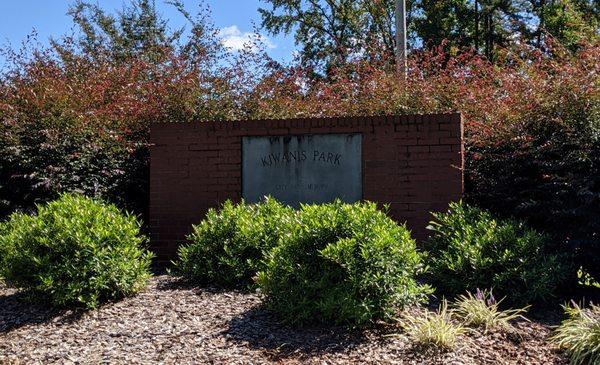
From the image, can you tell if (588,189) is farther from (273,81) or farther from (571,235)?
(273,81)

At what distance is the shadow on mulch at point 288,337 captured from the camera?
479cm

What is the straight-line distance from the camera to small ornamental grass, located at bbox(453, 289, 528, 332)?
5.05 meters

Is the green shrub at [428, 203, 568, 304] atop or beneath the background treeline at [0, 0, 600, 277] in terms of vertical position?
beneath

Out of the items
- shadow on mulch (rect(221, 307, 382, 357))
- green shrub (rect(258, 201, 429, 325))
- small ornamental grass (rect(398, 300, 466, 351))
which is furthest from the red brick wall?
shadow on mulch (rect(221, 307, 382, 357))

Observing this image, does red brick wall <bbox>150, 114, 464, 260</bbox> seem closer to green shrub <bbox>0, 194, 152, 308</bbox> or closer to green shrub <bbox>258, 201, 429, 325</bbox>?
green shrub <bbox>0, 194, 152, 308</bbox>

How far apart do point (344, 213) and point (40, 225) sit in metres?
2.87

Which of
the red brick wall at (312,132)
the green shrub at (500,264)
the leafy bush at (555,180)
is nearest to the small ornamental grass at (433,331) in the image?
the green shrub at (500,264)

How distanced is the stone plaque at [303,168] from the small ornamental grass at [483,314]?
95.2 inches

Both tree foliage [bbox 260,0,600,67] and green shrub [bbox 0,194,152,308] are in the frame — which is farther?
tree foliage [bbox 260,0,600,67]

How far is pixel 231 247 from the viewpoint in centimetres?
625

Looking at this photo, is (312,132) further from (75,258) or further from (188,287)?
(75,258)

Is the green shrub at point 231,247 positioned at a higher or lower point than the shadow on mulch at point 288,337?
higher

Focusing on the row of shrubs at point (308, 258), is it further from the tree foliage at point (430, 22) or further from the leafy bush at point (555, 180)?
the tree foliage at point (430, 22)

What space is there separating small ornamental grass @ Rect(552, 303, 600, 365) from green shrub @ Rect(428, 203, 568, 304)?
0.54m
